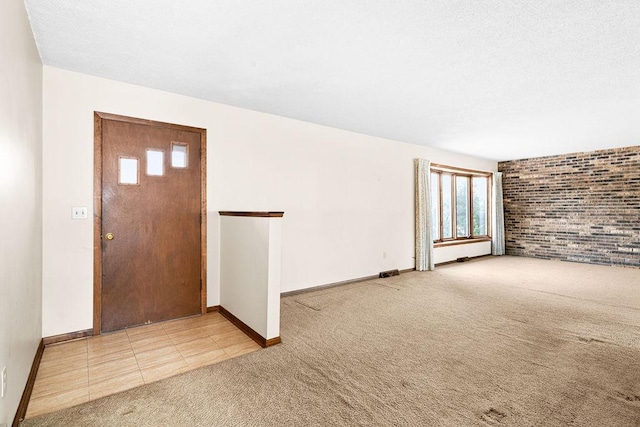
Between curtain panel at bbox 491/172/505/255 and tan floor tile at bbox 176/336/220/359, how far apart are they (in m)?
7.22

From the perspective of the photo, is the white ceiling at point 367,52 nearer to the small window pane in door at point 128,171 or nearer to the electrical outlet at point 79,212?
the small window pane in door at point 128,171

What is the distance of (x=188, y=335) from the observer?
2.89 metres

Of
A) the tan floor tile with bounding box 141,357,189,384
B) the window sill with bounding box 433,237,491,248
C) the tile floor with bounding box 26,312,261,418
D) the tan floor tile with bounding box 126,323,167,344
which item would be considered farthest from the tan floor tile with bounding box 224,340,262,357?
the window sill with bounding box 433,237,491,248

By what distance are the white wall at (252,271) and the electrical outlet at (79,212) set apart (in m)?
1.25

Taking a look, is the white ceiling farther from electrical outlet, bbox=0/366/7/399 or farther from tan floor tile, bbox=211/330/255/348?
tan floor tile, bbox=211/330/255/348

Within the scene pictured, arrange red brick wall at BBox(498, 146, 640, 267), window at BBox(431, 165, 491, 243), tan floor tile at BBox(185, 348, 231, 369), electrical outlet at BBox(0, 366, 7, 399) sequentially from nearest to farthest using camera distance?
electrical outlet at BBox(0, 366, 7, 399), tan floor tile at BBox(185, 348, 231, 369), red brick wall at BBox(498, 146, 640, 267), window at BBox(431, 165, 491, 243)

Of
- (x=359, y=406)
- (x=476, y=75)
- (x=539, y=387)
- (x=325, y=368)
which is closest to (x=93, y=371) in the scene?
(x=325, y=368)

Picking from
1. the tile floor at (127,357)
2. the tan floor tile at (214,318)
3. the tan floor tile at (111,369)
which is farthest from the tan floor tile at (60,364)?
the tan floor tile at (214,318)

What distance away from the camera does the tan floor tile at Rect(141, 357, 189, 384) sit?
217 cm

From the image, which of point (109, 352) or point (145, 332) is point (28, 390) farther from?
point (145, 332)

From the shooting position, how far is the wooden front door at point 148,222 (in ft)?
9.71

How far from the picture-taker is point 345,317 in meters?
3.34

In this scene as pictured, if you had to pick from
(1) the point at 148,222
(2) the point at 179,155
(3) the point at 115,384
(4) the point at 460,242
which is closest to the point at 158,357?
(3) the point at 115,384

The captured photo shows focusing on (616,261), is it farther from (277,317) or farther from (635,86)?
(277,317)
